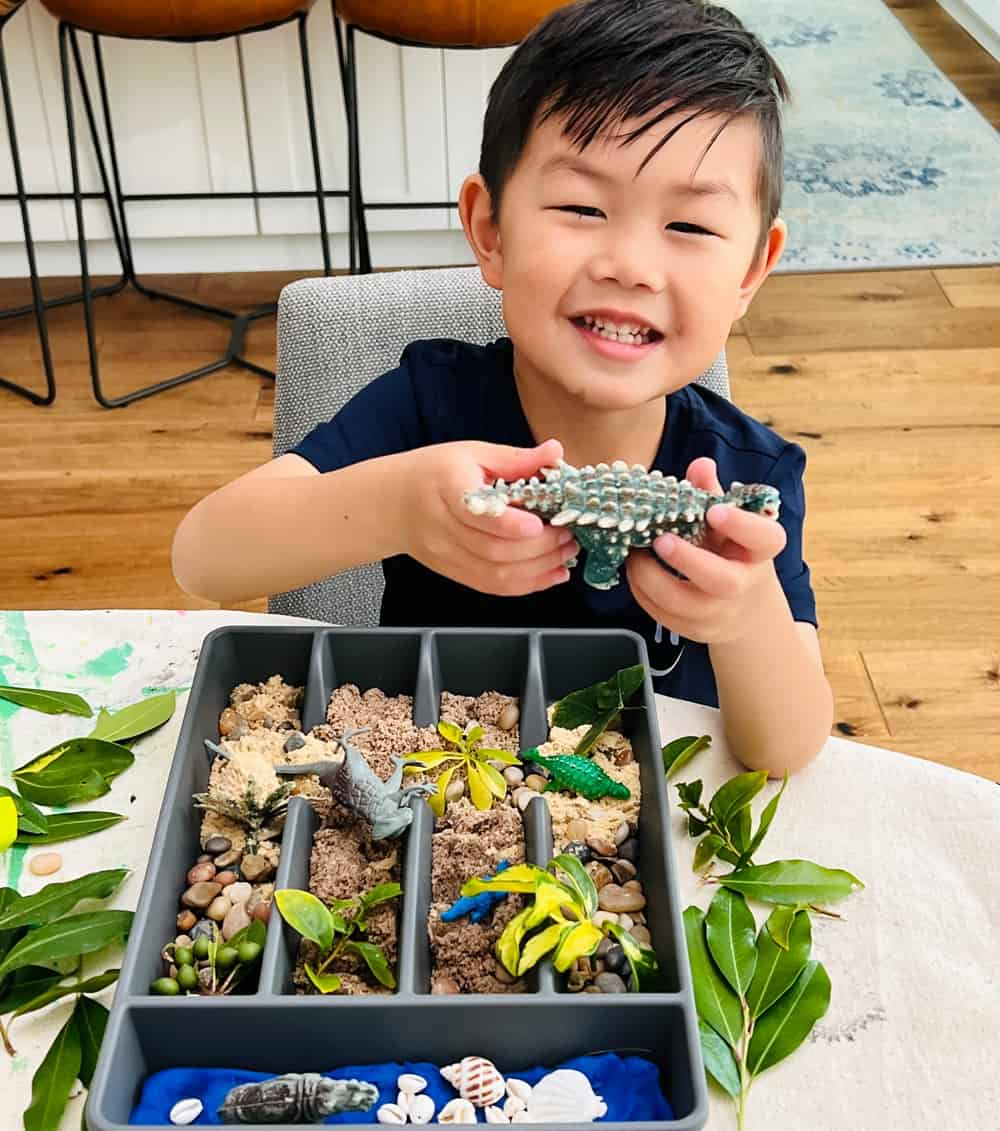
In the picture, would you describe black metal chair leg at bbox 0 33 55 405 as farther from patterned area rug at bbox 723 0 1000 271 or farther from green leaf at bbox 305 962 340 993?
green leaf at bbox 305 962 340 993

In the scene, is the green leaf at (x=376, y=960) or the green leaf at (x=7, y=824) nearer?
the green leaf at (x=376, y=960)

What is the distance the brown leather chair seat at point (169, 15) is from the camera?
2.56 metres

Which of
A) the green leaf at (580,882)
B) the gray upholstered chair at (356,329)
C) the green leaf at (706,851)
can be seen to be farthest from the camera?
the gray upholstered chair at (356,329)

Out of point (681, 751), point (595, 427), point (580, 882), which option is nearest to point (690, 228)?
point (595, 427)

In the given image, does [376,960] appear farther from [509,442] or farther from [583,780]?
[509,442]

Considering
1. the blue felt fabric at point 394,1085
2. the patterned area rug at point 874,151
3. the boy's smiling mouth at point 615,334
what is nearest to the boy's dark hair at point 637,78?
the boy's smiling mouth at point 615,334

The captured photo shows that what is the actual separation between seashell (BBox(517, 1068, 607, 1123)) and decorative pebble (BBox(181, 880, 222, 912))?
0.23 meters

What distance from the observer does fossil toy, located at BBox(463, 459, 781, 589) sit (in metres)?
0.73

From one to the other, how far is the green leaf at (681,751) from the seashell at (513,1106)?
0.98 feet

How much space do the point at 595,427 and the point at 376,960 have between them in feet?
2.00

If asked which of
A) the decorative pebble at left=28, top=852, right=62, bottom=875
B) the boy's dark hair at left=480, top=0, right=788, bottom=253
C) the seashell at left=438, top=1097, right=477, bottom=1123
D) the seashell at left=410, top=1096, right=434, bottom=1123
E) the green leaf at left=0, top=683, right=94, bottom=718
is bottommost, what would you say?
the green leaf at left=0, top=683, right=94, bottom=718

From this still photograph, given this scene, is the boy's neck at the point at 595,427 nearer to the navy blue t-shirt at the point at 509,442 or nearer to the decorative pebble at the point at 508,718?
the navy blue t-shirt at the point at 509,442

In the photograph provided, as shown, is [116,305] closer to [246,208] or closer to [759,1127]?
[246,208]

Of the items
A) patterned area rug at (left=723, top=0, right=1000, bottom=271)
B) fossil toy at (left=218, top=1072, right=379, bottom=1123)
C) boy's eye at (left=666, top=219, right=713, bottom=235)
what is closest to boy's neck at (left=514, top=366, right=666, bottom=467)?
boy's eye at (left=666, top=219, right=713, bottom=235)
